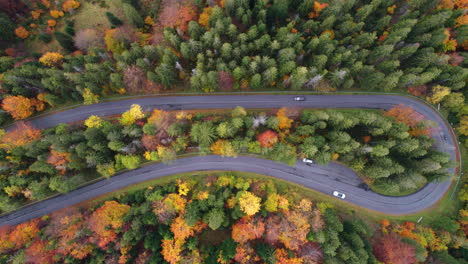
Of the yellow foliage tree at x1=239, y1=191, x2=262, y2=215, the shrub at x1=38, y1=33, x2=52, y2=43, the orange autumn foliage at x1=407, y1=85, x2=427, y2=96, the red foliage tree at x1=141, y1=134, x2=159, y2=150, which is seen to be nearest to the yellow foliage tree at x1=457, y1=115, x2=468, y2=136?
the orange autumn foliage at x1=407, y1=85, x2=427, y2=96

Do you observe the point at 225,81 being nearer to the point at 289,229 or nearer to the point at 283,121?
the point at 283,121

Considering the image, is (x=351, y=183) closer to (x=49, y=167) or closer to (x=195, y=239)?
(x=195, y=239)

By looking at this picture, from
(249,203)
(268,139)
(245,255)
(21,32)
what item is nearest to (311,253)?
(245,255)

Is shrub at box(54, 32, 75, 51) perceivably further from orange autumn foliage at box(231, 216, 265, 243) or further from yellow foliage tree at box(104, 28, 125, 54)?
orange autumn foliage at box(231, 216, 265, 243)

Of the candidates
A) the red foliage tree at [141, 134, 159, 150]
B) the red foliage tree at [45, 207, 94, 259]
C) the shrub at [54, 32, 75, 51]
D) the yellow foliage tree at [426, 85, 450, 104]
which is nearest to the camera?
the red foliage tree at [45, 207, 94, 259]

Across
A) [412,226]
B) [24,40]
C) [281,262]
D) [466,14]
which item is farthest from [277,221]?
[24,40]

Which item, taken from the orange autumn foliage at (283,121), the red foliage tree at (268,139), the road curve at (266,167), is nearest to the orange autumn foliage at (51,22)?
the road curve at (266,167)
